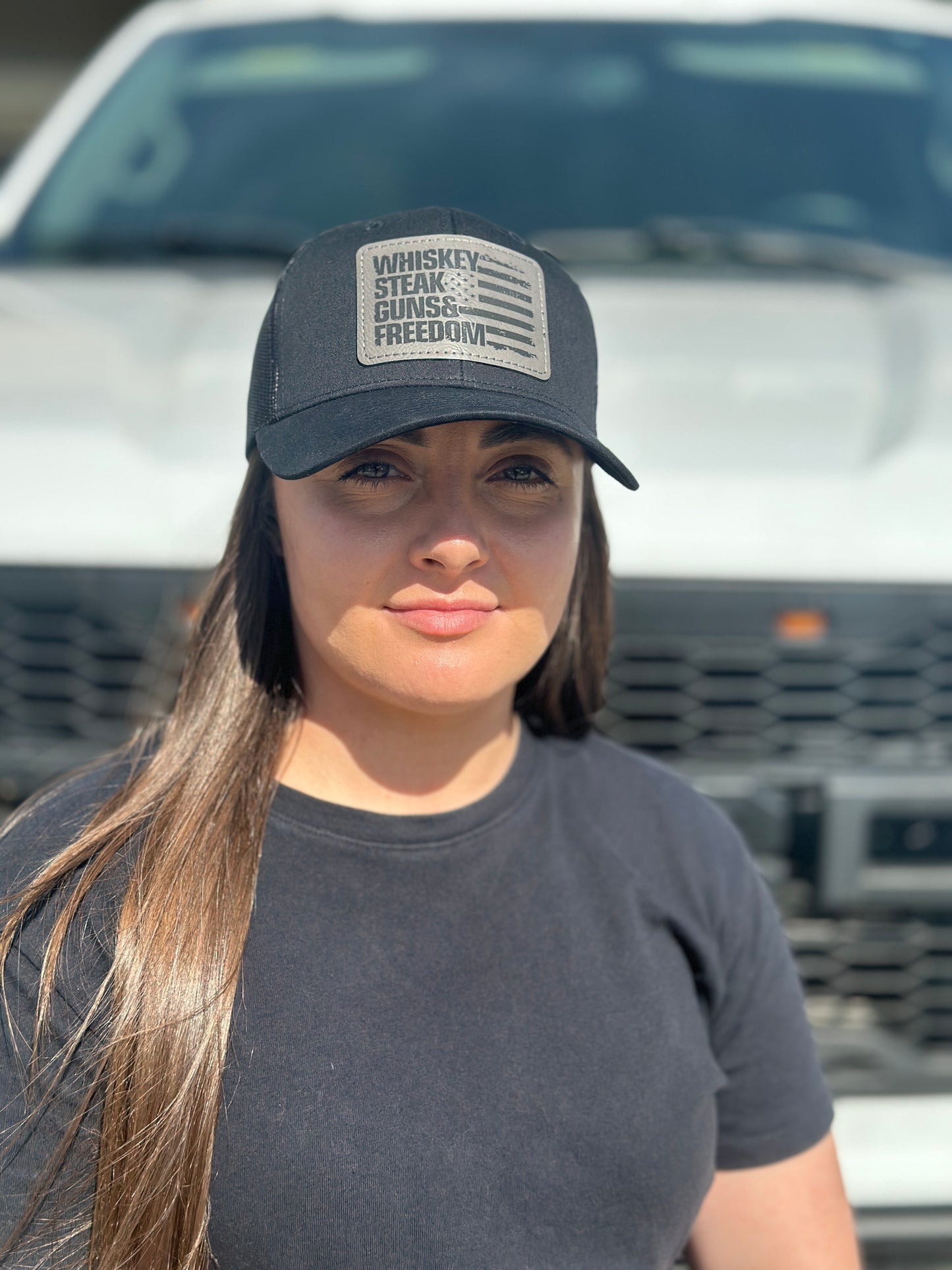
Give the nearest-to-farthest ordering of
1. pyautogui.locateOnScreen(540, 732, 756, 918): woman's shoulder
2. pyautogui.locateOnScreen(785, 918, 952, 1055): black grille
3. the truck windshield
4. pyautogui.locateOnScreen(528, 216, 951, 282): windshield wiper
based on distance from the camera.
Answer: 1. pyautogui.locateOnScreen(540, 732, 756, 918): woman's shoulder
2. pyautogui.locateOnScreen(785, 918, 952, 1055): black grille
3. pyautogui.locateOnScreen(528, 216, 951, 282): windshield wiper
4. the truck windshield

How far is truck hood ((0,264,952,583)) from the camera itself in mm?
1880

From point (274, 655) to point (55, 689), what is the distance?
773mm

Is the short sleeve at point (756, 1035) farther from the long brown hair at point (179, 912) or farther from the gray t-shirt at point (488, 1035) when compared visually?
the long brown hair at point (179, 912)

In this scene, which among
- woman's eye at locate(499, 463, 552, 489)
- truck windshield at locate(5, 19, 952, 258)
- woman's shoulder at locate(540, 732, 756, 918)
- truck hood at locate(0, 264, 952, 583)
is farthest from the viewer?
truck windshield at locate(5, 19, 952, 258)

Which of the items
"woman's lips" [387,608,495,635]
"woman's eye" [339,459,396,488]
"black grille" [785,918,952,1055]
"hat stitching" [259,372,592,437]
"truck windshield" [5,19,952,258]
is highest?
"truck windshield" [5,19,952,258]

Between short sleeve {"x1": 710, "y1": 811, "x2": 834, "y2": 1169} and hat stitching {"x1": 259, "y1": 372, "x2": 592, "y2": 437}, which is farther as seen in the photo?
short sleeve {"x1": 710, "y1": 811, "x2": 834, "y2": 1169}

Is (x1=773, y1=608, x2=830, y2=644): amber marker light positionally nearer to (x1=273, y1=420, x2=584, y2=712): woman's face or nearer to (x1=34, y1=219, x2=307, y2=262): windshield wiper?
(x1=273, y1=420, x2=584, y2=712): woman's face

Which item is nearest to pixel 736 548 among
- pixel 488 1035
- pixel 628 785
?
pixel 628 785

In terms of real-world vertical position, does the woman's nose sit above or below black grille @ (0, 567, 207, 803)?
above

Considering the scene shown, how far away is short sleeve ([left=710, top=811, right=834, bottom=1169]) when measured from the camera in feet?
4.65

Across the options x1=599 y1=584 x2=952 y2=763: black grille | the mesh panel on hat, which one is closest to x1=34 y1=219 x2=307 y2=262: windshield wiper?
x1=599 y1=584 x2=952 y2=763: black grille

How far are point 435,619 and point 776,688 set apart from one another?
0.93 metres

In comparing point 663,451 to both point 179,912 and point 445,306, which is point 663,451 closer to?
point 445,306

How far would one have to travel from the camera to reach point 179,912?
4.02 feet
